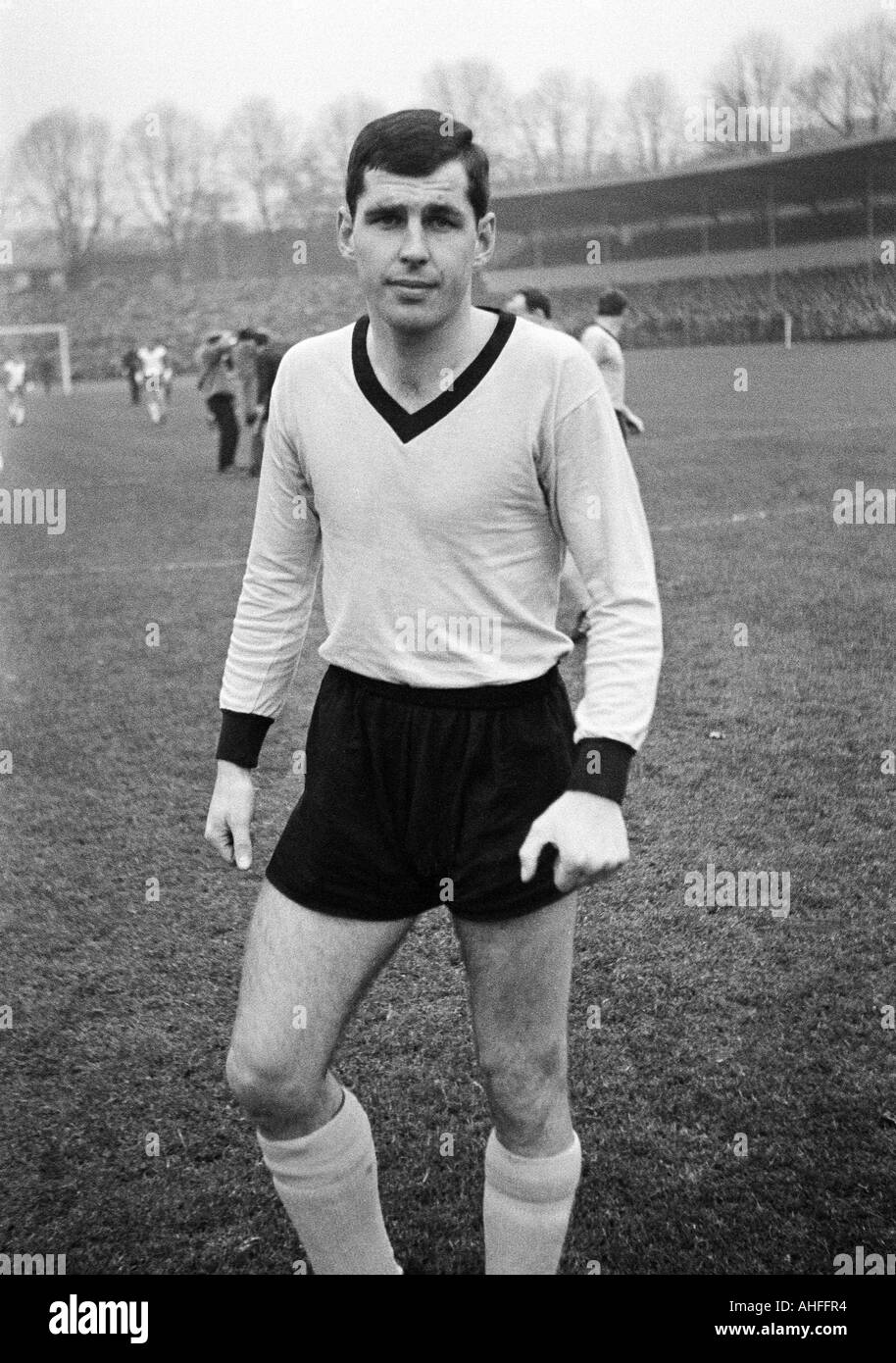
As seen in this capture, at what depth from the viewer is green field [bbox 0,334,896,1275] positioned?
2717 millimetres

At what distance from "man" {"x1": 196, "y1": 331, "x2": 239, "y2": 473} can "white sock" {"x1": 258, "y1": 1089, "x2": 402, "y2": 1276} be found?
12.5 meters

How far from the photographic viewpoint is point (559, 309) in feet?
151

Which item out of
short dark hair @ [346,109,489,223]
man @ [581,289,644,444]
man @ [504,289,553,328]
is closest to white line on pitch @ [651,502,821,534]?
man @ [581,289,644,444]

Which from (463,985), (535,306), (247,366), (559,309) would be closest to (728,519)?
(535,306)

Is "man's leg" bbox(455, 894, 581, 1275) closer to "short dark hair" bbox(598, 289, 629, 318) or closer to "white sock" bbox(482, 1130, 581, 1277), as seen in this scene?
"white sock" bbox(482, 1130, 581, 1277)

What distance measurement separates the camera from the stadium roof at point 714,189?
4006 centimetres

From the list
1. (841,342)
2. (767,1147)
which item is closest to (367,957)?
(767,1147)

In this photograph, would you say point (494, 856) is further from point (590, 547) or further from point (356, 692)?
point (590, 547)

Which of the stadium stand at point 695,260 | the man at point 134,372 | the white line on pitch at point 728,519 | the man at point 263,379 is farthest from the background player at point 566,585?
the stadium stand at point 695,260

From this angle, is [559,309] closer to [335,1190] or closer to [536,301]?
[536,301]

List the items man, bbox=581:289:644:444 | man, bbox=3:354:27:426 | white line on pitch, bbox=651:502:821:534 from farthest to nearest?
man, bbox=3:354:27:426 → white line on pitch, bbox=651:502:821:534 → man, bbox=581:289:644:444

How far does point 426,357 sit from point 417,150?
284 millimetres

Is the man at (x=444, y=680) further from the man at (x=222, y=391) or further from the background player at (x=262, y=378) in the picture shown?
the man at (x=222, y=391)

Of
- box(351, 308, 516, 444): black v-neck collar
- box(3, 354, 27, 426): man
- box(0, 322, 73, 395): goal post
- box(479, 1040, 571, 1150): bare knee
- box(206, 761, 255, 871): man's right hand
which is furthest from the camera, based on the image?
box(0, 322, 73, 395): goal post
